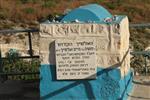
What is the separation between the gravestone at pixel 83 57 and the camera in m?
6.71

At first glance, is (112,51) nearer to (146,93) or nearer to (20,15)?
(146,93)

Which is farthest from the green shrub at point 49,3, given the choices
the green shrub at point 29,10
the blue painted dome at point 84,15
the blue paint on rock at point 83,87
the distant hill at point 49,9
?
the blue paint on rock at point 83,87

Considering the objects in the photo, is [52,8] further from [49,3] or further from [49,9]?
[49,3]

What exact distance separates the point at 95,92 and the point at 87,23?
3.04 feet

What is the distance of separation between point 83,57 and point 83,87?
0.40 meters

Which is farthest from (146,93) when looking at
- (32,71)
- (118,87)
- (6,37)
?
(6,37)

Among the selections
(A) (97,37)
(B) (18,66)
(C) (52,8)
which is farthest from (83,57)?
(C) (52,8)

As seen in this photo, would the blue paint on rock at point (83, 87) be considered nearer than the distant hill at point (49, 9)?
Yes

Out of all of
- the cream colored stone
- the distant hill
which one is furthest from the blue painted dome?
the distant hill

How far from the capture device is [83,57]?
6.84 meters

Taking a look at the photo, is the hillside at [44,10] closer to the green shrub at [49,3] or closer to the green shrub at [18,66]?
the green shrub at [49,3]

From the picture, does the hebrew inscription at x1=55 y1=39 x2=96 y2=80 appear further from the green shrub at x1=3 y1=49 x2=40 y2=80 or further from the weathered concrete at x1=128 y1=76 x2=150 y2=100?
the green shrub at x1=3 y1=49 x2=40 y2=80

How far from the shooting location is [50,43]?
6.85 meters

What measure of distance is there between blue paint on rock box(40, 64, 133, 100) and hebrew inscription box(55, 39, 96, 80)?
8cm
